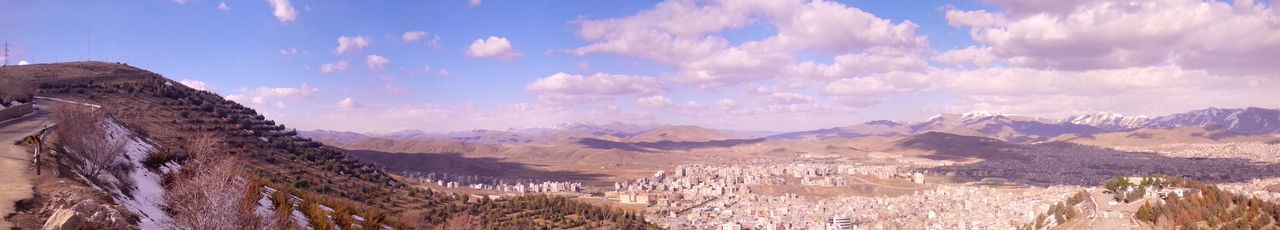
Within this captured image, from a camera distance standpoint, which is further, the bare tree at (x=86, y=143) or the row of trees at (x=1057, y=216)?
the row of trees at (x=1057, y=216)

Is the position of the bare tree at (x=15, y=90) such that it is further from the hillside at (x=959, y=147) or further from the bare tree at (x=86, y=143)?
the hillside at (x=959, y=147)

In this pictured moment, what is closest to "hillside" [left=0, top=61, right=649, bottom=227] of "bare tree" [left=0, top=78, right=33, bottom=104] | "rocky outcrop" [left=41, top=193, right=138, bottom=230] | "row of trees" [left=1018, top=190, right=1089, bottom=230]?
"bare tree" [left=0, top=78, right=33, bottom=104]

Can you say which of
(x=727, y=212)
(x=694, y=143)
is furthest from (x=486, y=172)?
(x=694, y=143)

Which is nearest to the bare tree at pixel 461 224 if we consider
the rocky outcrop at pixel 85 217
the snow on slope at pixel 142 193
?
the snow on slope at pixel 142 193

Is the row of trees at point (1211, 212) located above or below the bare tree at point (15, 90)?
below

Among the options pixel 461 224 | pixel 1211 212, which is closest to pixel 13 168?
pixel 461 224

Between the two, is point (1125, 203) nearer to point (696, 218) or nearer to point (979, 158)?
point (696, 218)

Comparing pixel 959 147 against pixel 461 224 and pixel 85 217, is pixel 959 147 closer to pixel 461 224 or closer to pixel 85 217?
pixel 461 224
